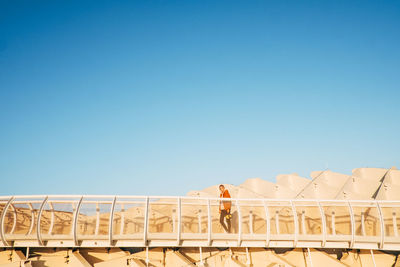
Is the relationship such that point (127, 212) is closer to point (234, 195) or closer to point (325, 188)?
point (234, 195)

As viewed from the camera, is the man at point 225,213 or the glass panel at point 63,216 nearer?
the glass panel at point 63,216

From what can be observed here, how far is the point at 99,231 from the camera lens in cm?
1391

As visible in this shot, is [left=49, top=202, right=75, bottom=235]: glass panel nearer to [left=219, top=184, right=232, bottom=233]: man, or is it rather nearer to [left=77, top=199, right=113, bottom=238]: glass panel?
[left=77, top=199, right=113, bottom=238]: glass panel

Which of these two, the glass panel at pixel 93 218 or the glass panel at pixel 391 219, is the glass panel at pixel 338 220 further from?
the glass panel at pixel 93 218

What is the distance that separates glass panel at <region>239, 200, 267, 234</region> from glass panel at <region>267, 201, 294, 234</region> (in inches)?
15.5

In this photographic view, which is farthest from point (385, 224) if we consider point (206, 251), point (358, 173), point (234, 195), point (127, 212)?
point (358, 173)

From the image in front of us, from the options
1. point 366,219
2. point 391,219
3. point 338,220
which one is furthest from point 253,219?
point 391,219

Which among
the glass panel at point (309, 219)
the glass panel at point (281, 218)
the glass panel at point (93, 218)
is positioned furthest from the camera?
the glass panel at point (309, 219)

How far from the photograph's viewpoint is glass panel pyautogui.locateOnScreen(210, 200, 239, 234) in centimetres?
1435

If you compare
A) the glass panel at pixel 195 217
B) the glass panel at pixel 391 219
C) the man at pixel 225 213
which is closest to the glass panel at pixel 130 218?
the glass panel at pixel 195 217

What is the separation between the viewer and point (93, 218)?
13.8m

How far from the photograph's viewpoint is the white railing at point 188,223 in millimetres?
13820

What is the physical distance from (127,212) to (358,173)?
38.3 metres

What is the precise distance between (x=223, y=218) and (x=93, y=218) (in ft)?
18.0
